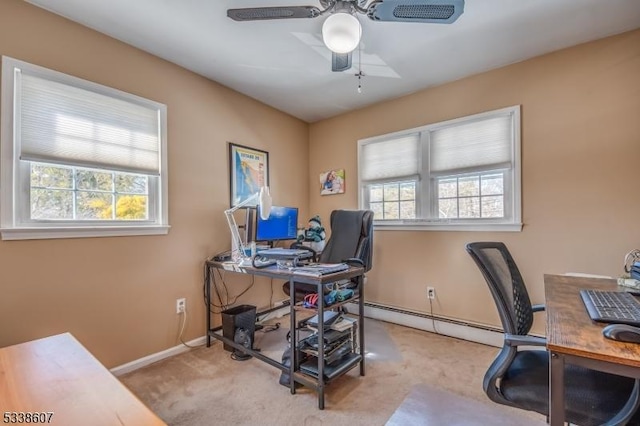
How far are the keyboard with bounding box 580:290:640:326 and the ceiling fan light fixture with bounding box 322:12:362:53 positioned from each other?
60.7 inches

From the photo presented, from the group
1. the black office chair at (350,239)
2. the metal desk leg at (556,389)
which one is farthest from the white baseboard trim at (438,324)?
the metal desk leg at (556,389)

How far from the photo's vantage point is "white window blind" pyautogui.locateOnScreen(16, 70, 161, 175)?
182cm

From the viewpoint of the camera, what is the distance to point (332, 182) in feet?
12.2

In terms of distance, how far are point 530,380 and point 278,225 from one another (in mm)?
2300

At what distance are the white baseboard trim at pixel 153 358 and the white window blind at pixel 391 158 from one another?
7.77ft

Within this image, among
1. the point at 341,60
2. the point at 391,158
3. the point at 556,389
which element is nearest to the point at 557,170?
the point at 391,158

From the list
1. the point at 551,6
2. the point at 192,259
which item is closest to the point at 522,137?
the point at 551,6

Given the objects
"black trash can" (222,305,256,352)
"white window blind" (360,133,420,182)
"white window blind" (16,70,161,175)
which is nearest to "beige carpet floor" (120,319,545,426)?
"black trash can" (222,305,256,352)

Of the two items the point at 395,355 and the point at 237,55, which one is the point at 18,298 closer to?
the point at 237,55

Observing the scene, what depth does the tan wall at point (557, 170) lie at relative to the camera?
2121 millimetres

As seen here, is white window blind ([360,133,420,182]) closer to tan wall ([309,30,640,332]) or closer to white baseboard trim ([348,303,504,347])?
tan wall ([309,30,640,332])

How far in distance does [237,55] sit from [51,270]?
1997 millimetres

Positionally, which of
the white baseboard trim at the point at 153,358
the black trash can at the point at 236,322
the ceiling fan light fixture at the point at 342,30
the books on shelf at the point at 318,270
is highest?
the ceiling fan light fixture at the point at 342,30

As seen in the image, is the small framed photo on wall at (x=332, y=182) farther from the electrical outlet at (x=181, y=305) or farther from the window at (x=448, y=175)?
the electrical outlet at (x=181, y=305)
